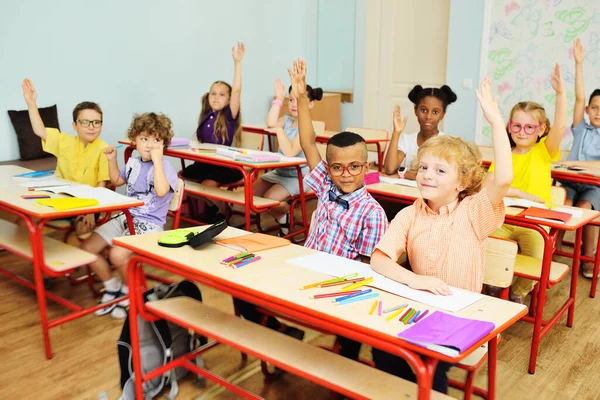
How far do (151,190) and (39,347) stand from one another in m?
0.96

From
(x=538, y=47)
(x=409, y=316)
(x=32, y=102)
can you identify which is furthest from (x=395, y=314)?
(x=538, y=47)

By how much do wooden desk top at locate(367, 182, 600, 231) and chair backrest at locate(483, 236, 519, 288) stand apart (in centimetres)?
38

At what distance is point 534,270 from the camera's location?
2447 millimetres

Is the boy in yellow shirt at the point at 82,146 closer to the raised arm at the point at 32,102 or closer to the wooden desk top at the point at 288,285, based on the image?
the raised arm at the point at 32,102

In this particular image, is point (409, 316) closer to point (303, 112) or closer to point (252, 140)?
point (303, 112)

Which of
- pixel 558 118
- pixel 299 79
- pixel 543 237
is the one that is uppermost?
pixel 299 79

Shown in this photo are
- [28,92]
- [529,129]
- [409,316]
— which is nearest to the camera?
[409,316]

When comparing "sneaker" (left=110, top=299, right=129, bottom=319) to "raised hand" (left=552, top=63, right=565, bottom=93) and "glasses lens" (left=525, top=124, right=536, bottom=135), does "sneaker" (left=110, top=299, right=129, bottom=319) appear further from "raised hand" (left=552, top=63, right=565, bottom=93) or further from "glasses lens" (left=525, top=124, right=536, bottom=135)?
"raised hand" (left=552, top=63, right=565, bottom=93)

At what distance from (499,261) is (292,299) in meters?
0.93

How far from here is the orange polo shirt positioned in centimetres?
174

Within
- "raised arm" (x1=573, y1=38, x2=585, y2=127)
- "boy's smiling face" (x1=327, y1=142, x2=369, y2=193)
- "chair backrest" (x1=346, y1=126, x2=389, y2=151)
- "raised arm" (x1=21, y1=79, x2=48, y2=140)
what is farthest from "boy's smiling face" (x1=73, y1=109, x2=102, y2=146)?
"raised arm" (x1=573, y1=38, x2=585, y2=127)

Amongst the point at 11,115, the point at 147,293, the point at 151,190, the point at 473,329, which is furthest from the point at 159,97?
the point at 473,329

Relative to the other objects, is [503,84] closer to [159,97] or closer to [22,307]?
→ [159,97]

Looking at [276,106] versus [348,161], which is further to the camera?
[276,106]
